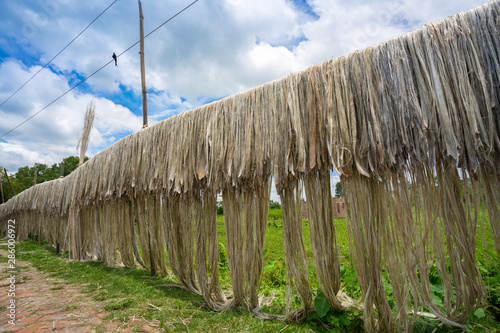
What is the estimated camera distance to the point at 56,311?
255 centimetres

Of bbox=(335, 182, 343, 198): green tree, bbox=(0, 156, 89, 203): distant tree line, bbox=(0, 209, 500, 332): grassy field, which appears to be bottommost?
bbox=(0, 209, 500, 332): grassy field

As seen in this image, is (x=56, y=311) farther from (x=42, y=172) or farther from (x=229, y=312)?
(x=42, y=172)

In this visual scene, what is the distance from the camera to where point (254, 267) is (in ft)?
7.74

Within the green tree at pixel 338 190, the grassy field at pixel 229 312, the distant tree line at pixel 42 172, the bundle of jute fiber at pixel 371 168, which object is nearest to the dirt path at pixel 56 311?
the grassy field at pixel 229 312

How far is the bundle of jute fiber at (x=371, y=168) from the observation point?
62.0 inches

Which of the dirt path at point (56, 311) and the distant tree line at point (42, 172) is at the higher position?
the distant tree line at point (42, 172)

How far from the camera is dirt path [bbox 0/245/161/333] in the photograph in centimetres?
215

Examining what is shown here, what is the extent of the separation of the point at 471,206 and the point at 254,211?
1.53 meters

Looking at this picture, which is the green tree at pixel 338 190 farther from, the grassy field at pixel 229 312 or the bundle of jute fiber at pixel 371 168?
the grassy field at pixel 229 312

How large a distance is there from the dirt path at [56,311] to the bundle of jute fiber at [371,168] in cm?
88

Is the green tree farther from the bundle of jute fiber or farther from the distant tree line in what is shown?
the distant tree line

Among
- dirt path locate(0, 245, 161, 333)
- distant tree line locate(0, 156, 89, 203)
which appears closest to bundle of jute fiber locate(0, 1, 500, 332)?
dirt path locate(0, 245, 161, 333)

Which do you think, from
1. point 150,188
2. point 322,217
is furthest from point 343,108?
point 150,188

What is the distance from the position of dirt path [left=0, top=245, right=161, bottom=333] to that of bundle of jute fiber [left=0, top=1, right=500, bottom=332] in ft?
2.90
